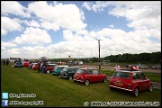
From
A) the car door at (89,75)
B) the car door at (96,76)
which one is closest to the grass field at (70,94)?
the car door at (89,75)

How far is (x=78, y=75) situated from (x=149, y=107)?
10189mm

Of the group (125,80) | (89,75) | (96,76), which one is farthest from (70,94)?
(96,76)

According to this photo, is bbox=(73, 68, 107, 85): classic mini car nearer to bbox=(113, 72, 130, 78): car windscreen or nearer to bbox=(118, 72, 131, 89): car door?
bbox=(113, 72, 130, 78): car windscreen

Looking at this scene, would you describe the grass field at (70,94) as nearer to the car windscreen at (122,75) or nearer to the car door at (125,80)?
the car door at (125,80)

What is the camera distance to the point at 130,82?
12094 mm

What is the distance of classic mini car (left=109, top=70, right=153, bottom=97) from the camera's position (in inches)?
476

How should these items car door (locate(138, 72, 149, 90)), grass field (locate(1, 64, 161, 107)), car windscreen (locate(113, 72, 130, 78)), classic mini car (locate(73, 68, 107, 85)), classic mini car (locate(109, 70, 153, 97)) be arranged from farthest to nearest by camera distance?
classic mini car (locate(73, 68, 107, 85)) → car door (locate(138, 72, 149, 90)) → car windscreen (locate(113, 72, 130, 78)) → classic mini car (locate(109, 70, 153, 97)) → grass field (locate(1, 64, 161, 107))

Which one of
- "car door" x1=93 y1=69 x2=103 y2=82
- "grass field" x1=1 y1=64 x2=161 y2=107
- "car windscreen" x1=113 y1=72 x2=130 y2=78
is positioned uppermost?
"car windscreen" x1=113 y1=72 x2=130 y2=78

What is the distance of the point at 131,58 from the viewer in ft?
237

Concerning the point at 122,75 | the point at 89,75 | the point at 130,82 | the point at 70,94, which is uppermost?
the point at 122,75

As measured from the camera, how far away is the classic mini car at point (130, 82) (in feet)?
39.6

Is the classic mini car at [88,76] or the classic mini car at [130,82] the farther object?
the classic mini car at [88,76]

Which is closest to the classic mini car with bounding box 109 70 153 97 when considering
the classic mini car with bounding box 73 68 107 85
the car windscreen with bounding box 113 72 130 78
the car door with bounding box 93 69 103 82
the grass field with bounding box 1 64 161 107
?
the car windscreen with bounding box 113 72 130 78

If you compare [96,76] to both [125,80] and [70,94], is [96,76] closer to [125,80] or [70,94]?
[125,80]
